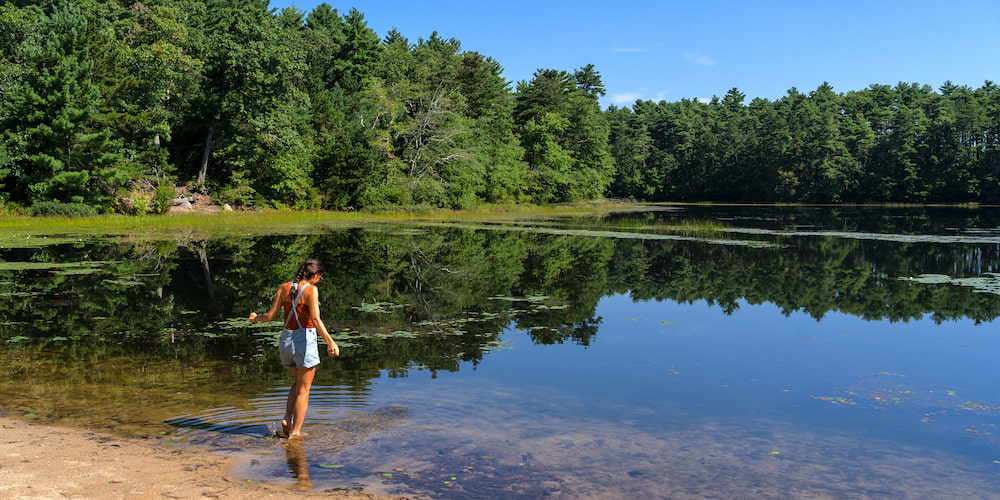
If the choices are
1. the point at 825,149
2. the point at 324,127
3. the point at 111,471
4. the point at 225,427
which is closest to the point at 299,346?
the point at 225,427

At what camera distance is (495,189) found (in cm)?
7312

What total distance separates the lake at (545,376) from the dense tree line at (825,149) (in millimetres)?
90072

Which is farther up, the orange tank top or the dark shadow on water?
the orange tank top

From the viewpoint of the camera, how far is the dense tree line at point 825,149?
9750 centimetres

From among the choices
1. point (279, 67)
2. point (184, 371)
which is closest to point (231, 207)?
point (279, 67)

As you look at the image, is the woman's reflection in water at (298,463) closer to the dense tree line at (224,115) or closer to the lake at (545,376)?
the lake at (545,376)

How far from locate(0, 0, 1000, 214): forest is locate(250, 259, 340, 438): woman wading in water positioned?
35.1m

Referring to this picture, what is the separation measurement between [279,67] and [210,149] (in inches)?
329

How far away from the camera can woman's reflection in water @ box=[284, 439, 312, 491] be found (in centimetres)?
567

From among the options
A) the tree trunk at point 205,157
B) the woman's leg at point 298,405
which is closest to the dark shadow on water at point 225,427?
the woman's leg at point 298,405

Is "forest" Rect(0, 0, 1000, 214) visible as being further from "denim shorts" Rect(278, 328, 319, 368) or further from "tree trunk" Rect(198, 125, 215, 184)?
"denim shorts" Rect(278, 328, 319, 368)

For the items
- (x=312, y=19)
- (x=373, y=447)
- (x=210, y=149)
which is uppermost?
(x=312, y=19)

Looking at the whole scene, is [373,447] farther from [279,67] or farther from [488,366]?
[279,67]

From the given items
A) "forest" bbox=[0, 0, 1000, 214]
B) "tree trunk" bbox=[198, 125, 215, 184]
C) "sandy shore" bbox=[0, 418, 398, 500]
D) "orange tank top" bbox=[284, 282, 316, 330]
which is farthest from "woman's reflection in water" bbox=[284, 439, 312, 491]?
"tree trunk" bbox=[198, 125, 215, 184]
